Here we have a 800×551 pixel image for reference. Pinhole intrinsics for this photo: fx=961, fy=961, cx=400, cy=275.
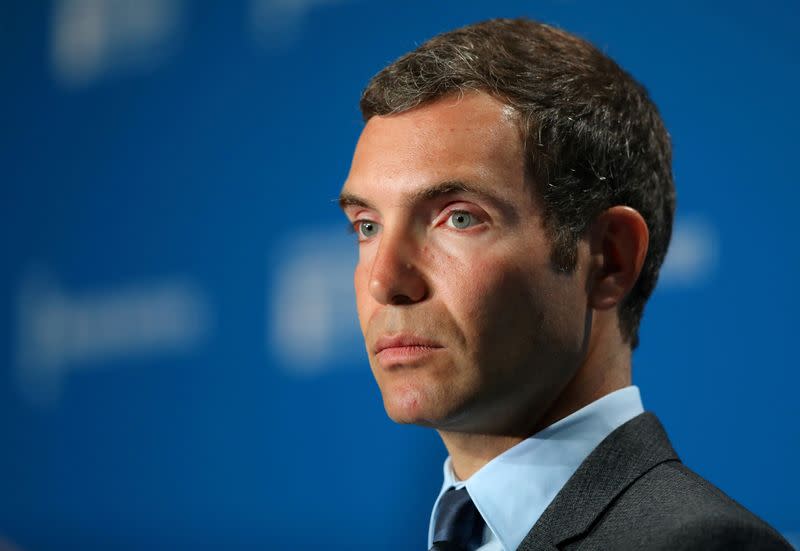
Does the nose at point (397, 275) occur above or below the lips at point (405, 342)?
above

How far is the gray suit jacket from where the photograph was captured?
145cm

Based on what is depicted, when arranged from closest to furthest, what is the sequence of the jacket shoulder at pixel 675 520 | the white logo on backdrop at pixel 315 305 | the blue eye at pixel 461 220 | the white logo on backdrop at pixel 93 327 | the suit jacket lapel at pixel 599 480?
the jacket shoulder at pixel 675 520 < the suit jacket lapel at pixel 599 480 < the blue eye at pixel 461 220 < the white logo on backdrop at pixel 315 305 < the white logo on backdrop at pixel 93 327

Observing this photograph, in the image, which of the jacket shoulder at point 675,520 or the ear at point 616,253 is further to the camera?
the ear at point 616,253

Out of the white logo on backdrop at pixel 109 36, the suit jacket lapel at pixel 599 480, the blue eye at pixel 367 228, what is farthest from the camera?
the white logo on backdrop at pixel 109 36

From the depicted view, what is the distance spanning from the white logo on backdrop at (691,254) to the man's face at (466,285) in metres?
0.93

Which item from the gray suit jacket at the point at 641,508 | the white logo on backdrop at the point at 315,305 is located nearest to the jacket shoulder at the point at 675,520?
the gray suit jacket at the point at 641,508

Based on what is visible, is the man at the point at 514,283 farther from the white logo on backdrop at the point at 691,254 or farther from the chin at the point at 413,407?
the white logo on backdrop at the point at 691,254

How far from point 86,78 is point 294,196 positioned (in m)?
1.04

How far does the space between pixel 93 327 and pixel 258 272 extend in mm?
712

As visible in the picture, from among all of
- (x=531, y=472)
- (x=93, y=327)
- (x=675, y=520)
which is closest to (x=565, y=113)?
(x=531, y=472)

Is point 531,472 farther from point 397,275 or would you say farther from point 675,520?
point 397,275

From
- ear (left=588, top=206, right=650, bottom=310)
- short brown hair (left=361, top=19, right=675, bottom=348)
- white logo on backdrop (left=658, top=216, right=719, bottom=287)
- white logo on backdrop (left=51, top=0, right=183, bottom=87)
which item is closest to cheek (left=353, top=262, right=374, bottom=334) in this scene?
short brown hair (left=361, top=19, right=675, bottom=348)

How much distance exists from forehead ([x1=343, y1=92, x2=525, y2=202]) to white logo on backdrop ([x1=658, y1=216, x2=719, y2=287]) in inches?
40.0

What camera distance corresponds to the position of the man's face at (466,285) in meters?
1.72
